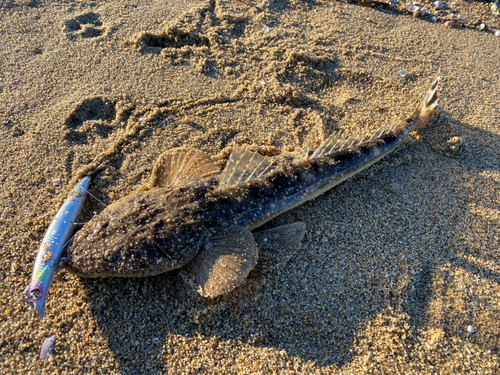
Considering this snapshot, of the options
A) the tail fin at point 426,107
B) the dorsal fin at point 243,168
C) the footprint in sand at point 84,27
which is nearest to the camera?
the dorsal fin at point 243,168

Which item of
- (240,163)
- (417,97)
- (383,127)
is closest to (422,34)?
(417,97)

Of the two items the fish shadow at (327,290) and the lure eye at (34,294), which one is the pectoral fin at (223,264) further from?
the lure eye at (34,294)

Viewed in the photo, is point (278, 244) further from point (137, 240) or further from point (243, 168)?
point (137, 240)

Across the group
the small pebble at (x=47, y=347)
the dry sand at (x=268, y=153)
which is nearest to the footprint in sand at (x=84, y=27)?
the dry sand at (x=268, y=153)

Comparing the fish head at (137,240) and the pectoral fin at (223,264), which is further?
the pectoral fin at (223,264)

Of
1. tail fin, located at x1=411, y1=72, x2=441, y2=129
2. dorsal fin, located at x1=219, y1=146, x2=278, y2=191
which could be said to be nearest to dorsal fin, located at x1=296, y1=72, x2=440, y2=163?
tail fin, located at x1=411, y1=72, x2=441, y2=129

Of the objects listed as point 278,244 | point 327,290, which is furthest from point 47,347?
point 327,290
